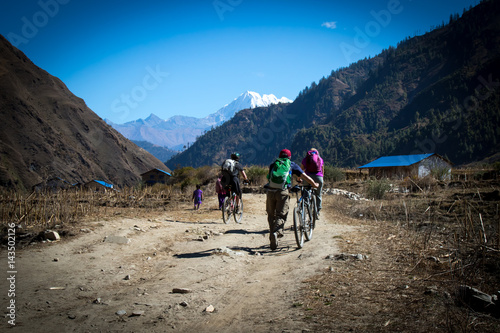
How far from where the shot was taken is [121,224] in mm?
7867

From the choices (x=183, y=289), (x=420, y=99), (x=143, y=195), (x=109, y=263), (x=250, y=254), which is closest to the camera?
(x=183, y=289)

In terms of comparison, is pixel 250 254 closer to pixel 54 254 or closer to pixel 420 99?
pixel 54 254

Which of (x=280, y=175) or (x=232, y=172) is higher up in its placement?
A: (x=232, y=172)

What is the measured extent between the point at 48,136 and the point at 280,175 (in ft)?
387

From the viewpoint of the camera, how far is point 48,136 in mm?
101625

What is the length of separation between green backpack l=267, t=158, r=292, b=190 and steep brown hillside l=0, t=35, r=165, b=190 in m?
75.7

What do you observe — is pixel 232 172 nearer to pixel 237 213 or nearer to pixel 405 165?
pixel 237 213

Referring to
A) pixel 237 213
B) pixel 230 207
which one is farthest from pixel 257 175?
pixel 230 207

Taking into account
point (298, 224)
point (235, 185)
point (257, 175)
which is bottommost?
point (298, 224)

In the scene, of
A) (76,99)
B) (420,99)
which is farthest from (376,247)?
(420,99)

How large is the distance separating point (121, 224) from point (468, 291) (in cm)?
735

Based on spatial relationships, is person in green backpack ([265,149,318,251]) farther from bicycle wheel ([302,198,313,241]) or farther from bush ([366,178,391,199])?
bush ([366,178,391,199])

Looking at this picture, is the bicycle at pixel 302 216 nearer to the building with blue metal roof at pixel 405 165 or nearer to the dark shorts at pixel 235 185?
the dark shorts at pixel 235 185

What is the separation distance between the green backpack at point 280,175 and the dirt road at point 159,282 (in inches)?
53.0
